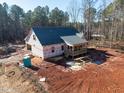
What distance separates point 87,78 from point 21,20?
4589 centimetres

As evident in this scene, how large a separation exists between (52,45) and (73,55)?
3.63m

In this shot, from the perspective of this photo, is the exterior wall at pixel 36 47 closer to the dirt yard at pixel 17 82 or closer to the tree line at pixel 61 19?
the dirt yard at pixel 17 82

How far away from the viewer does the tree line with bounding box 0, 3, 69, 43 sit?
46781mm

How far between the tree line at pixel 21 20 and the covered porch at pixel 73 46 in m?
28.6

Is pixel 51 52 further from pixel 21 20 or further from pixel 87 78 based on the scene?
pixel 21 20

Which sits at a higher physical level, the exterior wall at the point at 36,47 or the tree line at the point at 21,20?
the tree line at the point at 21,20

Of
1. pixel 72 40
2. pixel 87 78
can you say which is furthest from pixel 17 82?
pixel 72 40

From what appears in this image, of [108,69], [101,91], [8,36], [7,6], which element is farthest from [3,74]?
[7,6]

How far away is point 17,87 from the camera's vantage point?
13.6 metres

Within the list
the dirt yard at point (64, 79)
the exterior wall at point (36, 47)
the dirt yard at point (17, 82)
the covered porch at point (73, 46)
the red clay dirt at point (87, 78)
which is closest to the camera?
the red clay dirt at point (87, 78)

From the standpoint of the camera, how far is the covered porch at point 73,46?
21.9 metres

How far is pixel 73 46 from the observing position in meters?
21.7

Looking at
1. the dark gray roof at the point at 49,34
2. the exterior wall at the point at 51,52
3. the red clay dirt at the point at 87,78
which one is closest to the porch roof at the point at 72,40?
the dark gray roof at the point at 49,34

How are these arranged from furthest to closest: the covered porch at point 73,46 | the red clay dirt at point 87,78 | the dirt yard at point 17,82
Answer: the covered porch at point 73,46, the dirt yard at point 17,82, the red clay dirt at point 87,78
